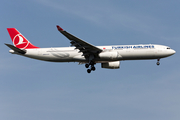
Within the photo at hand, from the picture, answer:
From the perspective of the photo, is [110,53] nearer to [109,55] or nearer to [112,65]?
[109,55]

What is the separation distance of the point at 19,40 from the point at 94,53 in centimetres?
1317

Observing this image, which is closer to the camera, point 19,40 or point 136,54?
point 136,54

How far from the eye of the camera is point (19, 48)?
48781mm

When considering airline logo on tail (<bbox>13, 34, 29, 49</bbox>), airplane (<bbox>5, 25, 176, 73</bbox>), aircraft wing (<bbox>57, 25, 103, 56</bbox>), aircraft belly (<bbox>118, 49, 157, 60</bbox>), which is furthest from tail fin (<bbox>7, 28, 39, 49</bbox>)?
aircraft belly (<bbox>118, 49, 157, 60</bbox>)

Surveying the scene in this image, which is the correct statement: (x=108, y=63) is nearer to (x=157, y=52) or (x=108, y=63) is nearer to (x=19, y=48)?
(x=157, y=52)

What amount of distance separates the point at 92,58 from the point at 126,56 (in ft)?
16.3

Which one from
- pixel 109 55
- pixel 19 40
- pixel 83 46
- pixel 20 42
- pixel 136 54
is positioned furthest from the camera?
pixel 19 40

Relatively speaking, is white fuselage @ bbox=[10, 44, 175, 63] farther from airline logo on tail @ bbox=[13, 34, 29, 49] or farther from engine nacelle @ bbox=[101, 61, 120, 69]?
airline logo on tail @ bbox=[13, 34, 29, 49]

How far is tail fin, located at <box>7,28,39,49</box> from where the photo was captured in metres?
49.1

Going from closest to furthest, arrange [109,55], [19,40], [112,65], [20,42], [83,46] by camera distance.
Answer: [83,46], [109,55], [112,65], [20,42], [19,40]

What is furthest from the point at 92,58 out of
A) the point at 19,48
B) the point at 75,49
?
Result: the point at 19,48

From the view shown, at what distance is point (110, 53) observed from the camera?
144 feet

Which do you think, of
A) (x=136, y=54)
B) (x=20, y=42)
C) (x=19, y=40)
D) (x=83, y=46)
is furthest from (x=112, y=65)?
(x=19, y=40)

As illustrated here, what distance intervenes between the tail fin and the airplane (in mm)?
696
